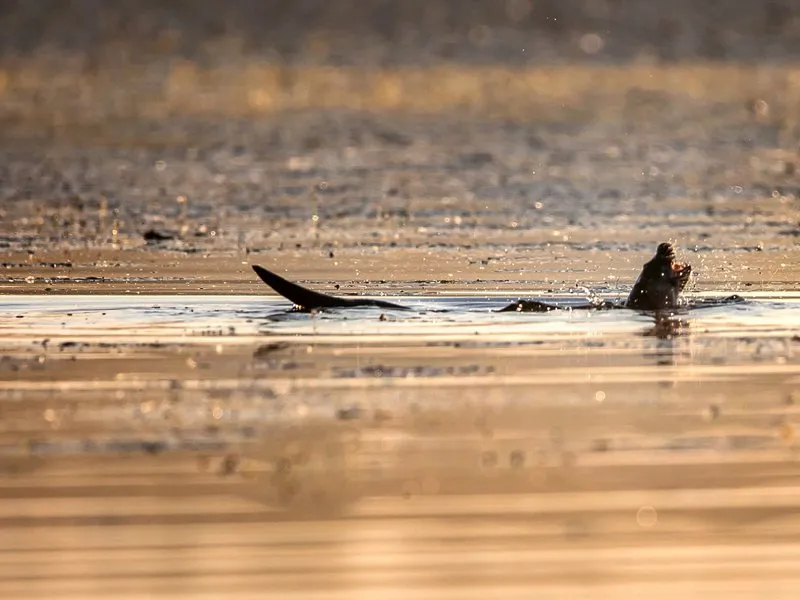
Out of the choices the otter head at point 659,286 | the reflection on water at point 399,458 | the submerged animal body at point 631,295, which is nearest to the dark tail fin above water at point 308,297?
the submerged animal body at point 631,295

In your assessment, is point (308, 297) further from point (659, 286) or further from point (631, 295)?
point (659, 286)

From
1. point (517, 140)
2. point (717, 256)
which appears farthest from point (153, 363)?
point (517, 140)

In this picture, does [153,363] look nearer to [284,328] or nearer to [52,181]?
[284,328]

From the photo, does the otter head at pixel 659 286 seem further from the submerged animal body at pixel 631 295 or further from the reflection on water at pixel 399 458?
the reflection on water at pixel 399 458

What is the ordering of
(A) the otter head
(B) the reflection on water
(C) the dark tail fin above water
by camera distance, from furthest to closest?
(A) the otter head, (C) the dark tail fin above water, (B) the reflection on water

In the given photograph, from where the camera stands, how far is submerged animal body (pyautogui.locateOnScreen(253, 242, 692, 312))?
1589 cm

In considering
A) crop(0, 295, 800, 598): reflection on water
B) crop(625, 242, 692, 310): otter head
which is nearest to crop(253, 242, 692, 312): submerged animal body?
crop(625, 242, 692, 310): otter head

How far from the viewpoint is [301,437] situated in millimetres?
10422

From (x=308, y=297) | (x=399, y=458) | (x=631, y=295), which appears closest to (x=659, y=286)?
(x=631, y=295)

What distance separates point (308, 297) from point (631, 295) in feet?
7.99

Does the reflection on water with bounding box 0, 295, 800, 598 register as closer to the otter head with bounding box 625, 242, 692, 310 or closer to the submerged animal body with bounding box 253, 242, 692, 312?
the submerged animal body with bounding box 253, 242, 692, 312

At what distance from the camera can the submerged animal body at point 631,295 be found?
15.9 metres

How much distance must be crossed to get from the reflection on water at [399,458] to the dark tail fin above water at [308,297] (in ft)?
1.66

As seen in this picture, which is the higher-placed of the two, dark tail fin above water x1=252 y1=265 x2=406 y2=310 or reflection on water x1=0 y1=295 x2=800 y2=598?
dark tail fin above water x1=252 y1=265 x2=406 y2=310
